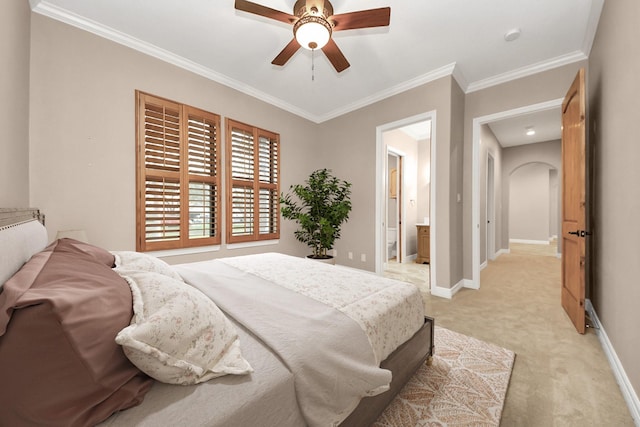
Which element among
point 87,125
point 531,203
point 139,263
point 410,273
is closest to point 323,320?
point 139,263

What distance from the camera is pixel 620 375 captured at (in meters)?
1.64

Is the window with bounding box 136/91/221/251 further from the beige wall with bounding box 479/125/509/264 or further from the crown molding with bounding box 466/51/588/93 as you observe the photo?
the beige wall with bounding box 479/125/509/264

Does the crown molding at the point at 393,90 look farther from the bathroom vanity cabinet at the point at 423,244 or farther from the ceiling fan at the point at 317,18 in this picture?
the bathroom vanity cabinet at the point at 423,244

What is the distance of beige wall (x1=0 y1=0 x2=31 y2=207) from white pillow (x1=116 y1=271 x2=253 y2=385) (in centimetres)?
160

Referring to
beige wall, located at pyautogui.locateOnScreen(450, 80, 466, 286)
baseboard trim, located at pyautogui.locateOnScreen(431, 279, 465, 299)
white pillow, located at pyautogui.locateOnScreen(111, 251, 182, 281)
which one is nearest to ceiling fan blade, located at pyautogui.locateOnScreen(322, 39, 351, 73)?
beige wall, located at pyautogui.locateOnScreen(450, 80, 466, 286)

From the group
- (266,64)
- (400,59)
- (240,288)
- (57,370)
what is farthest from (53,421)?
(400,59)

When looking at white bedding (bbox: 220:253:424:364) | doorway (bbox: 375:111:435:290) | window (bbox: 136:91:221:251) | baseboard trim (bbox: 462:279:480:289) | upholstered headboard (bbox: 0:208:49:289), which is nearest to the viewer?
upholstered headboard (bbox: 0:208:49:289)

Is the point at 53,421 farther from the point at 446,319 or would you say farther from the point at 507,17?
the point at 507,17

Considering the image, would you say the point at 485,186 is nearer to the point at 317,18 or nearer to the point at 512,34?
the point at 512,34

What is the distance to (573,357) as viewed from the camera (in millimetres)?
1932

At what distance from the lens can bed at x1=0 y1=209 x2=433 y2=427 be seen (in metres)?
0.56

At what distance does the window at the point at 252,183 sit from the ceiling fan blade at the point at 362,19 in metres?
2.12

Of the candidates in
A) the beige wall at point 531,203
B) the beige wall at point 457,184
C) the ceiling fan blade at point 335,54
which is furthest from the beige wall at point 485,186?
the ceiling fan blade at point 335,54

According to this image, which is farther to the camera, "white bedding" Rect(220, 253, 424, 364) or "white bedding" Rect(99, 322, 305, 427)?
"white bedding" Rect(220, 253, 424, 364)
